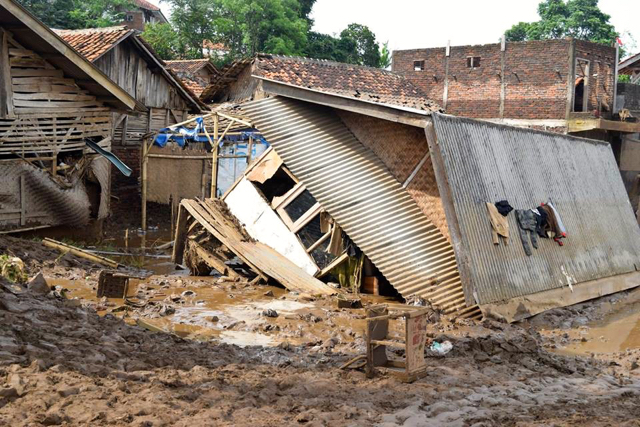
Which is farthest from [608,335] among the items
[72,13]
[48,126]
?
[72,13]

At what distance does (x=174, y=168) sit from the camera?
21.3 m

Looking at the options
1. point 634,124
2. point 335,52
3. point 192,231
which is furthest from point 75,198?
point 335,52

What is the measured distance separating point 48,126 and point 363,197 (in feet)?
22.7

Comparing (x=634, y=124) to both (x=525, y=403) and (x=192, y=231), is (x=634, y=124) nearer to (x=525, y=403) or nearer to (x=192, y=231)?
(x=192, y=231)

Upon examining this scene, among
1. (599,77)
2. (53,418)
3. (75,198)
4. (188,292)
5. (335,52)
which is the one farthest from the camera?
(335,52)

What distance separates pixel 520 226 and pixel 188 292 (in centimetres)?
544

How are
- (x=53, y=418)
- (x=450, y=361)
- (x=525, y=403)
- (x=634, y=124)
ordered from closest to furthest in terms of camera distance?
(x=53, y=418)
(x=525, y=403)
(x=450, y=361)
(x=634, y=124)

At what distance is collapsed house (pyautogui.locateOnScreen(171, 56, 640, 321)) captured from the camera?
10.7m

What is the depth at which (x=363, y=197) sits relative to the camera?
11820 millimetres

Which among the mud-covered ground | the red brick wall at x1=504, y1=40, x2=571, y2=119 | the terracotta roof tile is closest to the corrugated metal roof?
the mud-covered ground

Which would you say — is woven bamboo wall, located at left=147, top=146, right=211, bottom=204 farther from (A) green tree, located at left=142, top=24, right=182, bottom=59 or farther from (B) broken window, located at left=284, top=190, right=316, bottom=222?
(A) green tree, located at left=142, top=24, right=182, bottom=59

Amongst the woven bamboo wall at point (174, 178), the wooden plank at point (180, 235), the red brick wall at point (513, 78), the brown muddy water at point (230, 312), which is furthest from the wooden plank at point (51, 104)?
the red brick wall at point (513, 78)

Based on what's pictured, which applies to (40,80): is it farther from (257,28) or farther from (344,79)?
(257,28)

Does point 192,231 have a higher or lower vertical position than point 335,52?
lower
